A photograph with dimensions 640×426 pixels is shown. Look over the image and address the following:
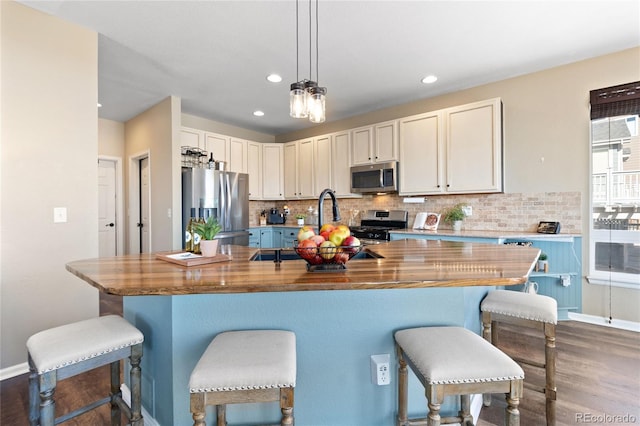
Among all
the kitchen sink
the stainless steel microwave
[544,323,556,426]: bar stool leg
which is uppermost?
the stainless steel microwave

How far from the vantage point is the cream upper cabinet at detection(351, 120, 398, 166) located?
4.11 metres

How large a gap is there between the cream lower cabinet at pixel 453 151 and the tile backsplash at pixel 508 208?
0.23 m

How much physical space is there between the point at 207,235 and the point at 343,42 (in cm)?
209

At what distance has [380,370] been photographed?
54.6 inches

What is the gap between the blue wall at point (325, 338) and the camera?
1.33 meters

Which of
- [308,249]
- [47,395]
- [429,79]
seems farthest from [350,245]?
[429,79]

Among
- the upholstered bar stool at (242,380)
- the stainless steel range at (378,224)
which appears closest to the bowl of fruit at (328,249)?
the upholstered bar stool at (242,380)

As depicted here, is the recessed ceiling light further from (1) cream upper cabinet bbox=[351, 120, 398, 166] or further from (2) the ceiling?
(1) cream upper cabinet bbox=[351, 120, 398, 166]

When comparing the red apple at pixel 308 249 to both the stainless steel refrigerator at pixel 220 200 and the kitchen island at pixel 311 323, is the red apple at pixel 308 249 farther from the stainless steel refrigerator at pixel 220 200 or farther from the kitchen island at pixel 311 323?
the stainless steel refrigerator at pixel 220 200

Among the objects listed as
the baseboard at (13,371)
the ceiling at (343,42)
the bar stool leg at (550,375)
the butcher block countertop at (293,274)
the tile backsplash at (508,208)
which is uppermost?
the ceiling at (343,42)

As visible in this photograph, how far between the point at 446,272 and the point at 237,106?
3.93 m

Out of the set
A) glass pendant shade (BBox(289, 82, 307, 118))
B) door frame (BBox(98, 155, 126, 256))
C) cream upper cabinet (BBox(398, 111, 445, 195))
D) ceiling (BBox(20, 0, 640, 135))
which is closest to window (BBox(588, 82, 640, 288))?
ceiling (BBox(20, 0, 640, 135))

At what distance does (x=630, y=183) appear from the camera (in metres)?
2.86

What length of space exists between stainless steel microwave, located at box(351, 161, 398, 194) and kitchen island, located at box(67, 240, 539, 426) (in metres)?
2.67
